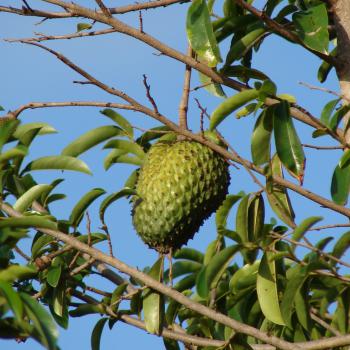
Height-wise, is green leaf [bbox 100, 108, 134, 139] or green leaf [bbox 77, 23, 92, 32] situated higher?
green leaf [bbox 77, 23, 92, 32]

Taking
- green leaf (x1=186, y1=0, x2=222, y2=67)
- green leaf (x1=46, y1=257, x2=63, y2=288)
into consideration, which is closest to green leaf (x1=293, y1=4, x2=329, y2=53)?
green leaf (x1=186, y1=0, x2=222, y2=67)

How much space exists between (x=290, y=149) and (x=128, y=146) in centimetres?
68

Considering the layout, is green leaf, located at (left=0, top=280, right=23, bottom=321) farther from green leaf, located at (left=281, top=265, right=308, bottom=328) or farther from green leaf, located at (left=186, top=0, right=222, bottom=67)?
green leaf, located at (left=186, top=0, right=222, bottom=67)

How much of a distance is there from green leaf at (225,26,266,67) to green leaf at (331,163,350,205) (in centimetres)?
49

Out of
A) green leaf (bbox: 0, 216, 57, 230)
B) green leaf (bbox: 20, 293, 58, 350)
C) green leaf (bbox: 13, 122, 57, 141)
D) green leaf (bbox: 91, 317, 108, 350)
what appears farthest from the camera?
green leaf (bbox: 91, 317, 108, 350)

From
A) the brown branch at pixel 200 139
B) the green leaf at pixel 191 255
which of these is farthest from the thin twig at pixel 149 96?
the green leaf at pixel 191 255

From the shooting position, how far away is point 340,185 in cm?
283

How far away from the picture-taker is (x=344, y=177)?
2836 millimetres

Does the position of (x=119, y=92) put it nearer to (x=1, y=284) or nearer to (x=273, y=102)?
(x=273, y=102)

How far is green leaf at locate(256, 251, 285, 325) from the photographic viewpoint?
9.08 feet

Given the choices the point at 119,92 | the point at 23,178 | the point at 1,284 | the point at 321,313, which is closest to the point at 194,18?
the point at 119,92

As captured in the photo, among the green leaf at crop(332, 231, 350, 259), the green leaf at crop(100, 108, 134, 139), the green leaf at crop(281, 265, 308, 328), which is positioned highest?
the green leaf at crop(100, 108, 134, 139)

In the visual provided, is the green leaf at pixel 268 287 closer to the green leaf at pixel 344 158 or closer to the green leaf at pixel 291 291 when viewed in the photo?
the green leaf at pixel 291 291

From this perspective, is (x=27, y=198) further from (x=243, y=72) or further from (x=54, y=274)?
(x=243, y=72)
